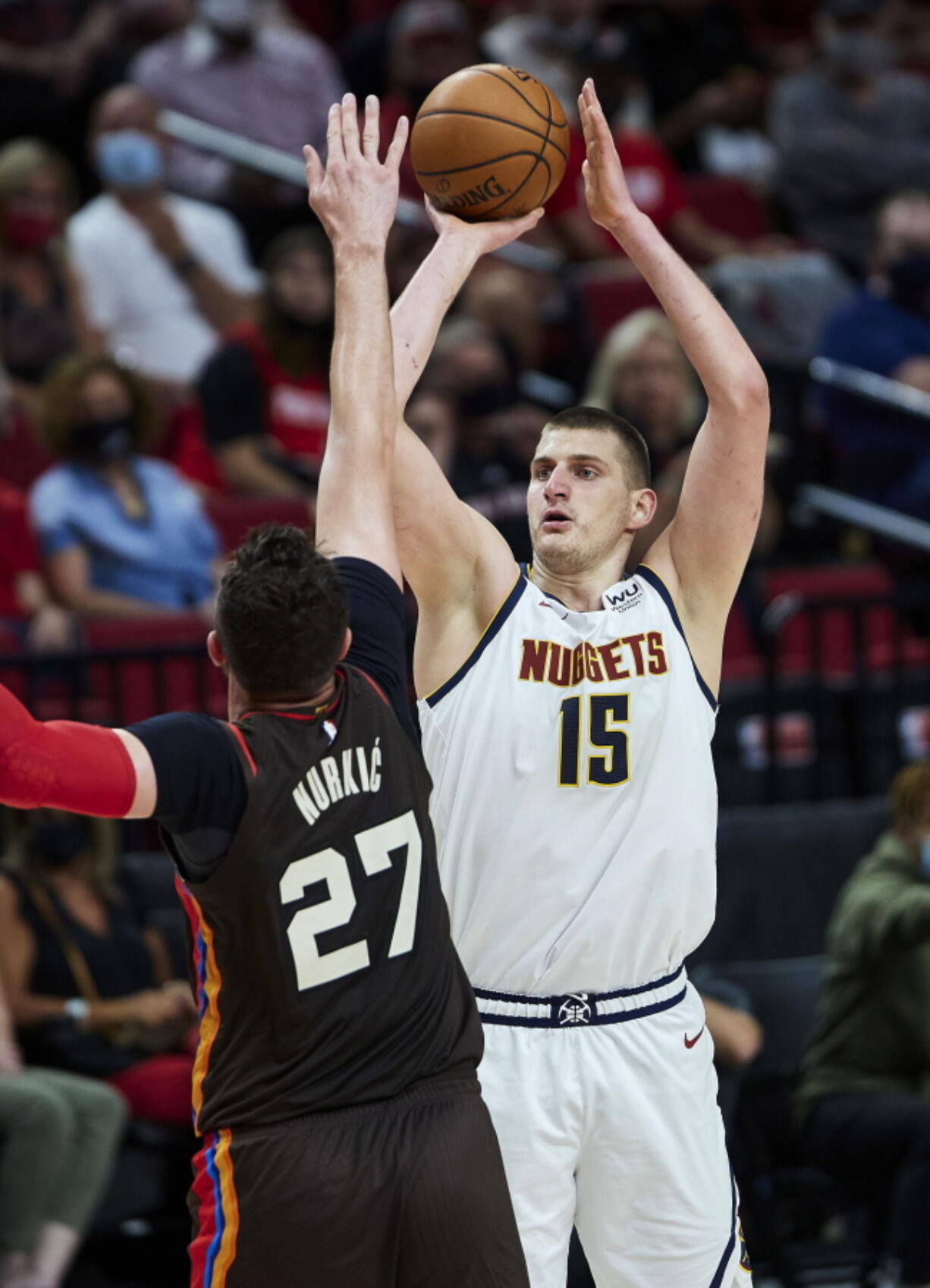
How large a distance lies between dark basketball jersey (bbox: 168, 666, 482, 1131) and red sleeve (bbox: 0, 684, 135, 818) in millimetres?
270

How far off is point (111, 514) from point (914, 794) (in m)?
3.27

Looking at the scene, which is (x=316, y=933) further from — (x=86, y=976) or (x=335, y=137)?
(x=86, y=976)

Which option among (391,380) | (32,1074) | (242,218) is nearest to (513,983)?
(391,380)

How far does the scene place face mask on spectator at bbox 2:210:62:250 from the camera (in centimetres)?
877

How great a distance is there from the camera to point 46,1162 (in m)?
5.63

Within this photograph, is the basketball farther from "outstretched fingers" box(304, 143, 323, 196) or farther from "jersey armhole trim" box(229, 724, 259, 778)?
"jersey armhole trim" box(229, 724, 259, 778)

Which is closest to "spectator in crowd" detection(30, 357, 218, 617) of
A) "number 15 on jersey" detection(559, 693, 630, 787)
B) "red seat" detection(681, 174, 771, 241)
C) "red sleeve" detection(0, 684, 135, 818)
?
"number 15 on jersey" detection(559, 693, 630, 787)

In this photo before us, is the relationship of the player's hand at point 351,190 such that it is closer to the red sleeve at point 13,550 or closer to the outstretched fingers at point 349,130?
the outstretched fingers at point 349,130

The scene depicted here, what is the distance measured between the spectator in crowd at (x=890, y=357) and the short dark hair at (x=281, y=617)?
20.3ft

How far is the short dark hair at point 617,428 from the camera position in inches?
171

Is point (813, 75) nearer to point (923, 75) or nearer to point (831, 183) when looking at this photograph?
point (831, 183)

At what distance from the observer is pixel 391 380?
12.3 ft

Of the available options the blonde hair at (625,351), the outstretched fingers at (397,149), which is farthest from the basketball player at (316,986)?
the blonde hair at (625,351)

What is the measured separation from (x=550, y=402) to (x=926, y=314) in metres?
1.90
